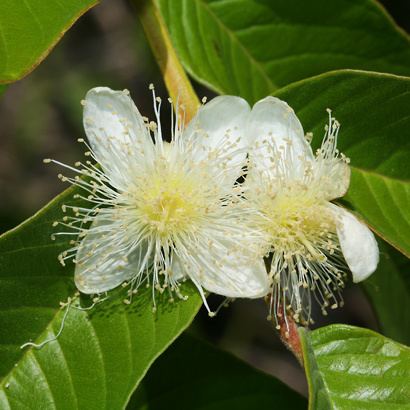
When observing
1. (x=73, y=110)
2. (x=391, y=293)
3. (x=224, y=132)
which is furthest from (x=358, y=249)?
(x=73, y=110)

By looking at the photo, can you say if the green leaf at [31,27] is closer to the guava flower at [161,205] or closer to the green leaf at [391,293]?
the guava flower at [161,205]

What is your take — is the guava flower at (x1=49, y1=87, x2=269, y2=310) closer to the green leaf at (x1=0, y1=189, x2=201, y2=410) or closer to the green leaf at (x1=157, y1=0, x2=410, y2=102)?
the green leaf at (x1=0, y1=189, x2=201, y2=410)

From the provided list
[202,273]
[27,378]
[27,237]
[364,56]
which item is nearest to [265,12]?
[364,56]

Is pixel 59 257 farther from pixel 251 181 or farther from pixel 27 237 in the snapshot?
pixel 251 181

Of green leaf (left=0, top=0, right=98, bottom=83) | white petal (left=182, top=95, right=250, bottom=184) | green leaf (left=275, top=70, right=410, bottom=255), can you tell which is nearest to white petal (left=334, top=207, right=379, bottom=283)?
green leaf (left=275, top=70, right=410, bottom=255)

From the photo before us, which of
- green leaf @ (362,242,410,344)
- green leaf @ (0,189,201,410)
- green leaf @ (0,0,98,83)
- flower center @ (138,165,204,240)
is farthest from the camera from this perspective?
green leaf @ (362,242,410,344)

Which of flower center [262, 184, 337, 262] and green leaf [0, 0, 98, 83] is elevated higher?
green leaf [0, 0, 98, 83]
